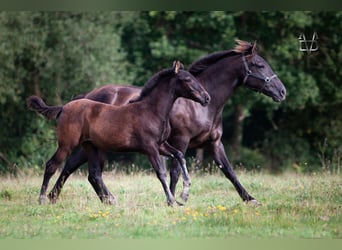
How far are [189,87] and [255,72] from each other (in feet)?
4.73

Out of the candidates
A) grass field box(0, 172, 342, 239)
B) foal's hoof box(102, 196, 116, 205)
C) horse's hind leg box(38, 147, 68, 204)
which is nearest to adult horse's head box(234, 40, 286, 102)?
grass field box(0, 172, 342, 239)

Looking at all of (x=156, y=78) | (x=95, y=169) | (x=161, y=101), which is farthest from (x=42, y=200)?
(x=156, y=78)

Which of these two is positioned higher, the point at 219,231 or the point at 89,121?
the point at 89,121

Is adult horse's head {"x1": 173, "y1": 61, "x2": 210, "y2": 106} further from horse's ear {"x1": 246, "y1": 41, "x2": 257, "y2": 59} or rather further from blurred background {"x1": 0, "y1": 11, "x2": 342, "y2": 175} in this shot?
blurred background {"x1": 0, "y1": 11, "x2": 342, "y2": 175}

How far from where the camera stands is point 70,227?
904 centimetres

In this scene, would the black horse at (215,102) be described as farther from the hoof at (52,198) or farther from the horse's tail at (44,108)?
the horse's tail at (44,108)

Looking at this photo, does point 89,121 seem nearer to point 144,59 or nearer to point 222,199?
point 222,199

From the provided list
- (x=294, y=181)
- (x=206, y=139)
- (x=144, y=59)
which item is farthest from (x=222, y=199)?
(x=144, y=59)

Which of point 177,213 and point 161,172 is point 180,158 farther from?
point 177,213

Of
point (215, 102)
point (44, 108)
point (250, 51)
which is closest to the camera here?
point (44, 108)

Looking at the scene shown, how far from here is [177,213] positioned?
9547 mm

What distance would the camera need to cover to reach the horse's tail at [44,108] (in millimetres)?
10953

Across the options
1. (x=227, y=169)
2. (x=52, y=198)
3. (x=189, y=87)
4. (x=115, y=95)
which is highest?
(x=189, y=87)

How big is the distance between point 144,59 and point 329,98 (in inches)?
233
